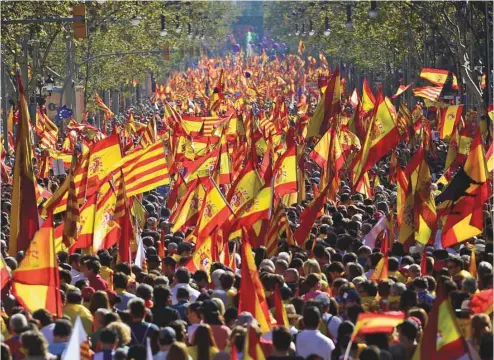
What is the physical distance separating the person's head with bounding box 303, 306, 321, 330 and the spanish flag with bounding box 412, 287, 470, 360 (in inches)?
40.5

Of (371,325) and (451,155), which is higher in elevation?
(371,325)

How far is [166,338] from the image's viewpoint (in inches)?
425

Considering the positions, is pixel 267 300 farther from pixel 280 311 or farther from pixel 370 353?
pixel 370 353

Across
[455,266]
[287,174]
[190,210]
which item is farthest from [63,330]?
[287,174]

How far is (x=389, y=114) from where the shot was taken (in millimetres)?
23062

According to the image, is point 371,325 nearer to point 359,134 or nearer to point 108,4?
point 359,134

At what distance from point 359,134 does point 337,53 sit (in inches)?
2324

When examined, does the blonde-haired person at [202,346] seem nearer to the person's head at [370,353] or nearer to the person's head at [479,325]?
the person's head at [370,353]

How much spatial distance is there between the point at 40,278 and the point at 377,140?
1089 cm

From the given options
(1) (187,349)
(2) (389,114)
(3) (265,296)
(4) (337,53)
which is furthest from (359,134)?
(4) (337,53)

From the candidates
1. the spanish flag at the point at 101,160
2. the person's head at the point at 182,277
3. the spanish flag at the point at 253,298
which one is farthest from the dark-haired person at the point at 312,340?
the spanish flag at the point at 101,160

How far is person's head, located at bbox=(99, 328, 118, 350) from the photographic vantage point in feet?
35.0

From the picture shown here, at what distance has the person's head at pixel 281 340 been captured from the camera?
10438 mm

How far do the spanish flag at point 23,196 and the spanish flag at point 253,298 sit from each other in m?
4.98
